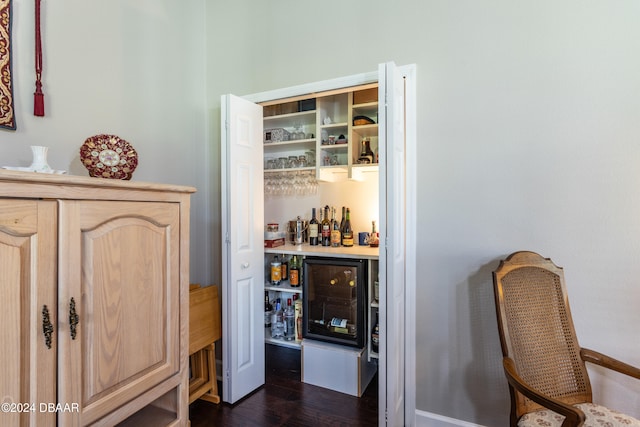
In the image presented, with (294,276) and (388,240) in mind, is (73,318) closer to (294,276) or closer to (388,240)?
(388,240)

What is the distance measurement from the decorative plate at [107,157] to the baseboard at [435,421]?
6.81 ft

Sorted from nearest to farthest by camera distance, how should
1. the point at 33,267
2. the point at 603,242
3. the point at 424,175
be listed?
the point at 33,267 < the point at 603,242 < the point at 424,175

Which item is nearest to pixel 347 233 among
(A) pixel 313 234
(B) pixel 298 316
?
(A) pixel 313 234

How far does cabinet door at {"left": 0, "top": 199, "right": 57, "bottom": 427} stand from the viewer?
0.84 m

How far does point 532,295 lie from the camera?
152 cm

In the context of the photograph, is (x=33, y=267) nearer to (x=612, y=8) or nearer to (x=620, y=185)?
(x=620, y=185)

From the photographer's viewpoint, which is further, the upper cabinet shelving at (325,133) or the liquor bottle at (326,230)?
the liquor bottle at (326,230)

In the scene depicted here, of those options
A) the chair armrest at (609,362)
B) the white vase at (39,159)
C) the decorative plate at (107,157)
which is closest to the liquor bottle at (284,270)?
the decorative plate at (107,157)

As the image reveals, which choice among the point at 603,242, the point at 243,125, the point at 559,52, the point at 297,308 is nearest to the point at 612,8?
the point at 559,52

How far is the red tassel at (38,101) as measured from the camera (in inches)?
57.1

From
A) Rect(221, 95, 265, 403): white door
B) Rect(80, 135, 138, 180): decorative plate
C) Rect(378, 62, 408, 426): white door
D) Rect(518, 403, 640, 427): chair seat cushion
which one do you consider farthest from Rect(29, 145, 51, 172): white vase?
Rect(518, 403, 640, 427): chair seat cushion

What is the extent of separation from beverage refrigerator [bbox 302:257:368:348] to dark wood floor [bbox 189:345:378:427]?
363 millimetres

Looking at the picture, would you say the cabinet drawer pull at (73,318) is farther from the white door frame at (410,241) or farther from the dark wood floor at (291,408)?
the white door frame at (410,241)

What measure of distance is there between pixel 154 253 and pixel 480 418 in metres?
1.90
